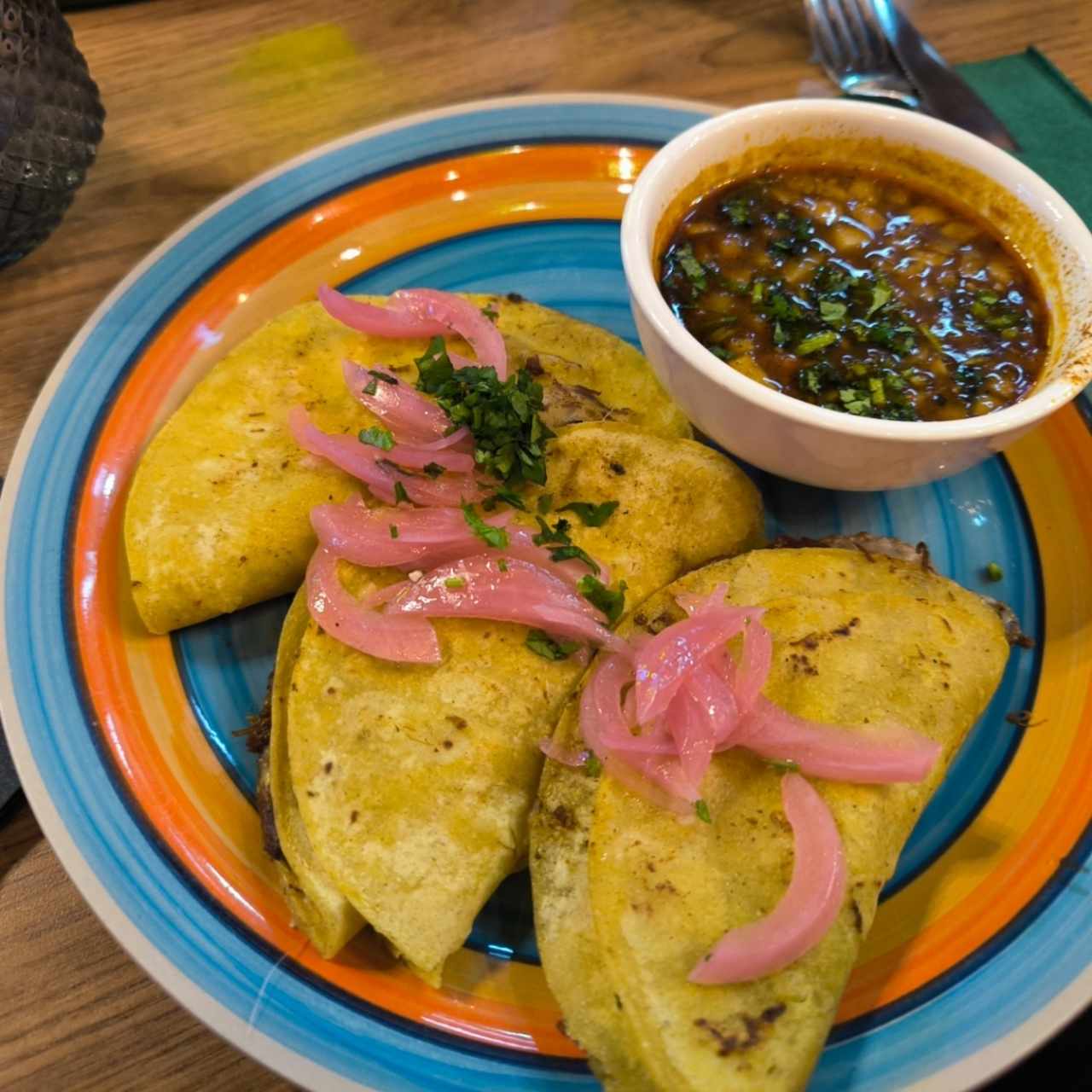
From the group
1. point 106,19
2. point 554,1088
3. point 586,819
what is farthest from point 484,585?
point 106,19

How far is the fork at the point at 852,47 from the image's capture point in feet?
13.0

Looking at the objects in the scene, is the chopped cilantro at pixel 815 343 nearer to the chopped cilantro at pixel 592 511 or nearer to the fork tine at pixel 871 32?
the chopped cilantro at pixel 592 511

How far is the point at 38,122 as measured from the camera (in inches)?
126

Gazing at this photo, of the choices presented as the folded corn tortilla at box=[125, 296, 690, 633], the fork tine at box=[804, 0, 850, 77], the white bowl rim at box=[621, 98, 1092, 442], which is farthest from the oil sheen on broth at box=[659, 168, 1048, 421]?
the fork tine at box=[804, 0, 850, 77]

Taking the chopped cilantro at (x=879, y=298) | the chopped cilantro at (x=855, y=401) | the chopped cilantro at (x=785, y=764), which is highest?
the chopped cilantro at (x=879, y=298)

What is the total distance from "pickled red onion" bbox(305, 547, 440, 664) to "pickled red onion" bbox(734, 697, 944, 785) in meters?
0.78

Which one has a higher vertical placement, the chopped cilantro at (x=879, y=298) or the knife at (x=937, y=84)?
the knife at (x=937, y=84)

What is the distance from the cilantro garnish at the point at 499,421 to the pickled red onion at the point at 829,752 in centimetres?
89

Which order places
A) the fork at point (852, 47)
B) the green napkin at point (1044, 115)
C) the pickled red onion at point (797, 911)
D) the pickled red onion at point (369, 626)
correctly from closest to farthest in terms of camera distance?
the pickled red onion at point (797, 911)
the pickled red onion at point (369, 626)
the green napkin at point (1044, 115)
the fork at point (852, 47)

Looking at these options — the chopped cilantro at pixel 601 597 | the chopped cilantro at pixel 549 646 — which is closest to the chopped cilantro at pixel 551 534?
the chopped cilantro at pixel 601 597

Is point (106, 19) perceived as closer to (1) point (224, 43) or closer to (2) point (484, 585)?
(1) point (224, 43)

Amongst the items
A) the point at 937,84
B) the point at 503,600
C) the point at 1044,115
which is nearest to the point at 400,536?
the point at 503,600

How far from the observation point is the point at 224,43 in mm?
4215

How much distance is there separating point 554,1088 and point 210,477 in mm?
1814
